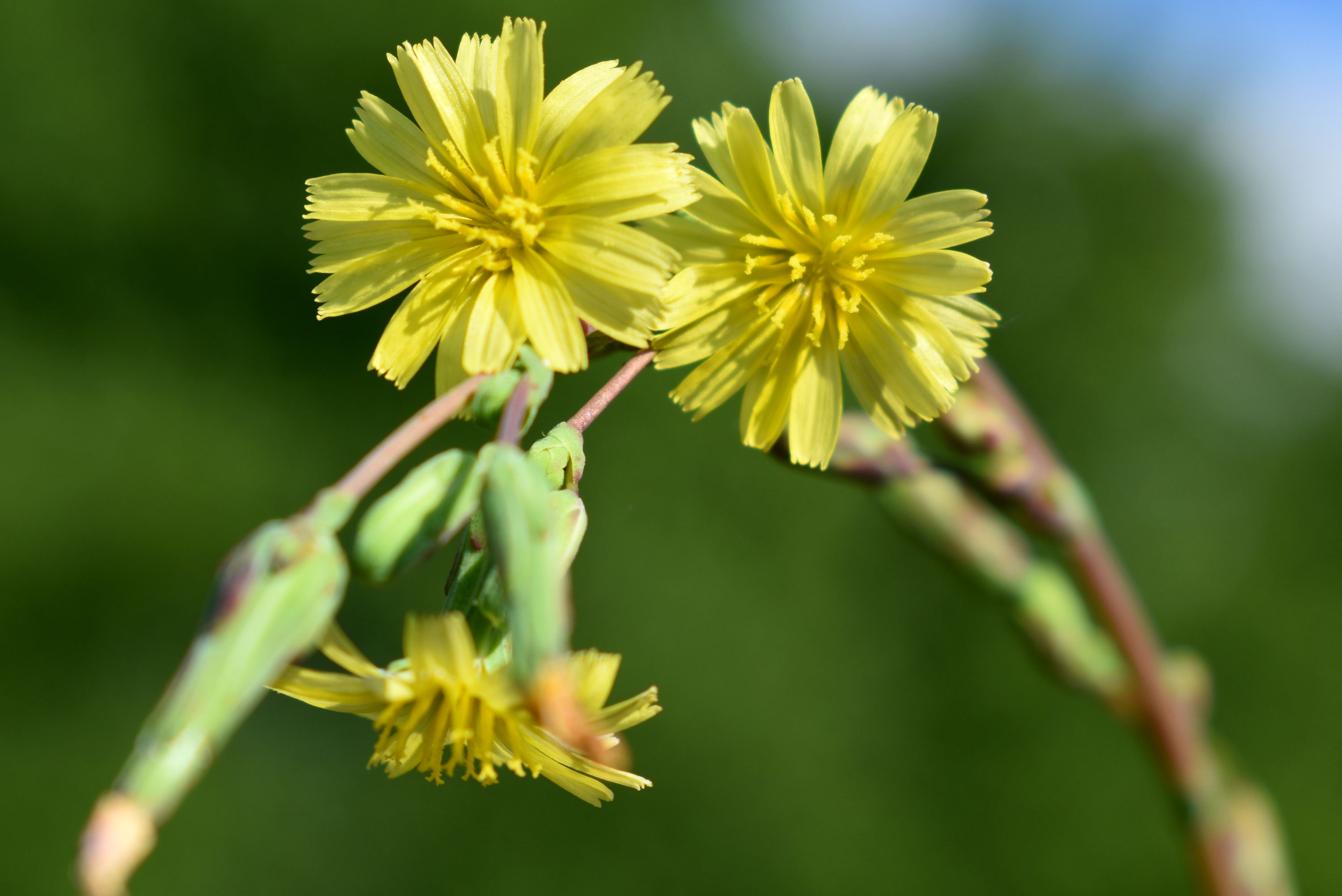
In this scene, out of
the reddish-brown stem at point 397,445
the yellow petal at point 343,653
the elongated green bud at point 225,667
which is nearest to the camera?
the elongated green bud at point 225,667

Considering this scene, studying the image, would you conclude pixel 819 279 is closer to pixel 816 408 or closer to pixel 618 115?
pixel 816 408

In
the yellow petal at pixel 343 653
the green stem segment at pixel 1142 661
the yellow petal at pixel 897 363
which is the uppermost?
the yellow petal at pixel 897 363

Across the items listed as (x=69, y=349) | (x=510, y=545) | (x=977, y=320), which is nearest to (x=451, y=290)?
(x=510, y=545)

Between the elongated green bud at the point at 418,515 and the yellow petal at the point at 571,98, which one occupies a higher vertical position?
the yellow petal at the point at 571,98

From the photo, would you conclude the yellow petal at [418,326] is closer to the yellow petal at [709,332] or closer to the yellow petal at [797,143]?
the yellow petal at [709,332]

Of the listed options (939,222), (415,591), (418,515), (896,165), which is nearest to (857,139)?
(896,165)

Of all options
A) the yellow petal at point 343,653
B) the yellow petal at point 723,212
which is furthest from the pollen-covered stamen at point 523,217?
the yellow petal at point 343,653

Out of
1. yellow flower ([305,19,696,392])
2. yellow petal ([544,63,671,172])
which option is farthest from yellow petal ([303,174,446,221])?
yellow petal ([544,63,671,172])

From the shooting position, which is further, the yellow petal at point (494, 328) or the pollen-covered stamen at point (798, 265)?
the pollen-covered stamen at point (798, 265)
